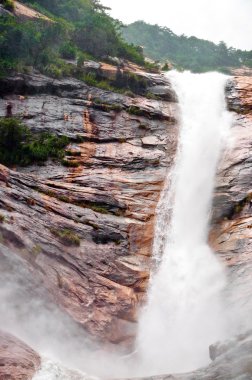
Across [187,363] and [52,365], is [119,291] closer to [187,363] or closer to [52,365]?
[187,363]

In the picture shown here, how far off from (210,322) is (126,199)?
827cm

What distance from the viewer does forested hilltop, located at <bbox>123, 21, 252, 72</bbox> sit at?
3084 inches

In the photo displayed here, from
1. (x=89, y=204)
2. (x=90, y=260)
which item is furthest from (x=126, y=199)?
(x=90, y=260)

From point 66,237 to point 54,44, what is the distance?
2229 cm

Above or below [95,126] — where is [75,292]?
below

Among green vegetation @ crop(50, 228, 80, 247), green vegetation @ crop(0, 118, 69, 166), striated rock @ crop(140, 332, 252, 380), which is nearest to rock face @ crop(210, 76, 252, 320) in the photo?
striated rock @ crop(140, 332, 252, 380)

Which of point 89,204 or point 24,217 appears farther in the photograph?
point 89,204

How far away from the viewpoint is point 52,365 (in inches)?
575

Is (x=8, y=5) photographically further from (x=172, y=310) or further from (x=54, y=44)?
(x=172, y=310)

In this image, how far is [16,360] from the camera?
43.3ft

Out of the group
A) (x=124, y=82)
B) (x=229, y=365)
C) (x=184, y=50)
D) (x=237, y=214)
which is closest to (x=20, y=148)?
(x=124, y=82)

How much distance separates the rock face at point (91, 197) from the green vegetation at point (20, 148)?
0.81 m

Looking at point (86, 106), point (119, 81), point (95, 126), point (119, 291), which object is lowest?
point (119, 291)

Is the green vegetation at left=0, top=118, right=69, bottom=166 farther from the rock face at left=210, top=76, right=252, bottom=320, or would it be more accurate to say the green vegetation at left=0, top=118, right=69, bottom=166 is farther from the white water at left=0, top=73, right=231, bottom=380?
the rock face at left=210, top=76, right=252, bottom=320
